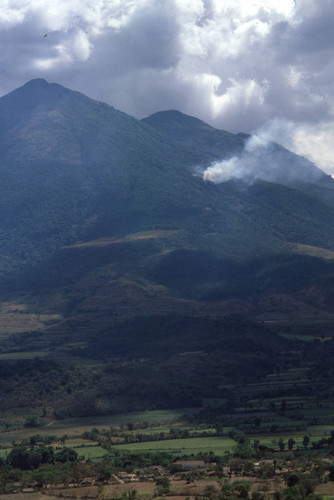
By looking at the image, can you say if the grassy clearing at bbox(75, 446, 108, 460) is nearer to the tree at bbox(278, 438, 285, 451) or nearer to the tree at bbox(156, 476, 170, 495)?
the tree at bbox(278, 438, 285, 451)

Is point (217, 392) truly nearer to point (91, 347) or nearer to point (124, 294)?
point (91, 347)

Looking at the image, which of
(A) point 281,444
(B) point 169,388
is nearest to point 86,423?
(B) point 169,388

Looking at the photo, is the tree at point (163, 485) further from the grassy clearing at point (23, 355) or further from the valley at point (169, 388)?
the grassy clearing at point (23, 355)

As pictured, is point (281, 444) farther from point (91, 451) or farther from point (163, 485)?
point (163, 485)

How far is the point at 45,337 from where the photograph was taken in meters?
160

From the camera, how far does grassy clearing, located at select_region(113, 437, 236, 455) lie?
78.4 meters

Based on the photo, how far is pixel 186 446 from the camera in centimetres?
8119

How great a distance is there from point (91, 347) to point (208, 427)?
5824cm

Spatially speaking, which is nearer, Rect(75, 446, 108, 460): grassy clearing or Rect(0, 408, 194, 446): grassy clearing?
Rect(75, 446, 108, 460): grassy clearing

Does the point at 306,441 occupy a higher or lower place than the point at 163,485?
lower

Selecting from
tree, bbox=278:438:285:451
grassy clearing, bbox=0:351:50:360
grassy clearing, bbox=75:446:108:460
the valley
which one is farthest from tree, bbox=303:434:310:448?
grassy clearing, bbox=0:351:50:360

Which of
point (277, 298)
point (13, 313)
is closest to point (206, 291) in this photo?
point (277, 298)

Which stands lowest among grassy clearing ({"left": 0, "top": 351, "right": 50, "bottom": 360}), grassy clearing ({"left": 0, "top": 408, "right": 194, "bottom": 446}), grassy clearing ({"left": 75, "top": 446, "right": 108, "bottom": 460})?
grassy clearing ({"left": 75, "top": 446, "right": 108, "bottom": 460})

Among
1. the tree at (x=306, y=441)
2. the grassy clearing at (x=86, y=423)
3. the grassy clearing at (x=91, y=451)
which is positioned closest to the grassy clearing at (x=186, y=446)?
the grassy clearing at (x=91, y=451)
